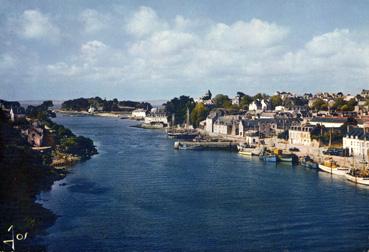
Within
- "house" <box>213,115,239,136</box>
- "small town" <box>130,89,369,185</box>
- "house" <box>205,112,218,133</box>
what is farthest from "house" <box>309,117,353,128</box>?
"house" <box>205,112,218,133</box>

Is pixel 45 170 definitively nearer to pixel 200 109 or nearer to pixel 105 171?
pixel 105 171

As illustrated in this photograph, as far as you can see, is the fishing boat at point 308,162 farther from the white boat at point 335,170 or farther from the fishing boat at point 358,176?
the fishing boat at point 358,176

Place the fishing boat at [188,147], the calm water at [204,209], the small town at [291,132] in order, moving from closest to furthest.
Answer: the calm water at [204,209]
the small town at [291,132]
the fishing boat at [188,147]

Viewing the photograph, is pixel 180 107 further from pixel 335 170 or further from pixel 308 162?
pixel 335 170

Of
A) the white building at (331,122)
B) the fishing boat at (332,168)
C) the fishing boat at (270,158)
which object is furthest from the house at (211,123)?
the fishing boat at (332,168)

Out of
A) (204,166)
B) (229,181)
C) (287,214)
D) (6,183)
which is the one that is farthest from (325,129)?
(6,183)

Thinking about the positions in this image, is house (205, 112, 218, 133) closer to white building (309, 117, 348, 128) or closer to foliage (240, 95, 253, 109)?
foliage (240, 95, 253, 109)

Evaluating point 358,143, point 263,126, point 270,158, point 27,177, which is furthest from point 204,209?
point 263,126
